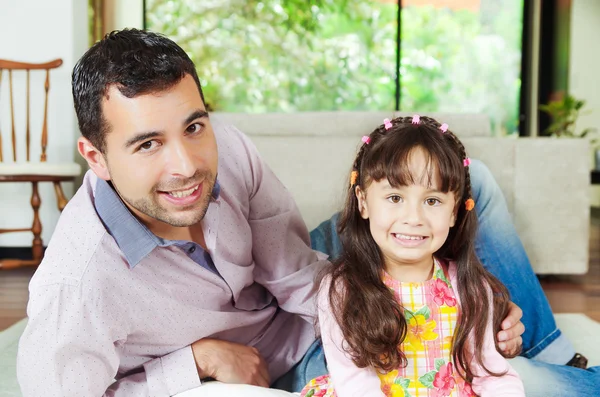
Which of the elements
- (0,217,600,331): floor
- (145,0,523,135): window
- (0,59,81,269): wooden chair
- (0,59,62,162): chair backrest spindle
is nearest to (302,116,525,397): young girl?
(0,217,600,331): floor

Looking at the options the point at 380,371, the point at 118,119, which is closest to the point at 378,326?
the point at 380,371

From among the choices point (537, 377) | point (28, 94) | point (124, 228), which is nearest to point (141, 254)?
point (124, 228)

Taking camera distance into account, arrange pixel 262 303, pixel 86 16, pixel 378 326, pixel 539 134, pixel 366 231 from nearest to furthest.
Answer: pixel 378 326, pixel 366 231, pixel 262 303, pixel 86 16, pixel 539 134

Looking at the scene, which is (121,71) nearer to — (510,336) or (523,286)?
(510,336)

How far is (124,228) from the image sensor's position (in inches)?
43.6

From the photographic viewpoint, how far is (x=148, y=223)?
1.19 meters

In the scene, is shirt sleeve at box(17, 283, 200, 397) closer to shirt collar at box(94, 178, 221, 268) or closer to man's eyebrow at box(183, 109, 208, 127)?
shirt collar at box(94, 178, 221, 268)

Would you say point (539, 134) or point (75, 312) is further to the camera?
point (539, 134)

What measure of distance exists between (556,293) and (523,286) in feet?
4.88

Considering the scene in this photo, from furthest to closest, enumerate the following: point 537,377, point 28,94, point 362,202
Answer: point 28,94 < point 537,377 < point 362,202

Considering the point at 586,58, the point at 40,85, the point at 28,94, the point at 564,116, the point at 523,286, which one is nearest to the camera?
the point at 523,286

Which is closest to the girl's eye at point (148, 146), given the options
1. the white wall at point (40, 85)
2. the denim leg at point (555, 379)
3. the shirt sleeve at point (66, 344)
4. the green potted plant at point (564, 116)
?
the shirt sleeve at point (66, 344)

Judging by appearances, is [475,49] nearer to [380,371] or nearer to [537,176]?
[537,176]

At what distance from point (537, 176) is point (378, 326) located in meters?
1.98
